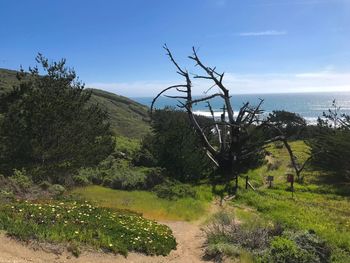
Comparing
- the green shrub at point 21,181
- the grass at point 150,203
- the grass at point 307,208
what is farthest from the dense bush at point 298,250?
the green shrub at point 21,181

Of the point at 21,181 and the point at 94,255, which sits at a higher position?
the point at 21,181

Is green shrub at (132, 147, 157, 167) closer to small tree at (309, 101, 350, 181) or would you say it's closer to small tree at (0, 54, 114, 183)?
small tree at (0, 54, 114, 183)

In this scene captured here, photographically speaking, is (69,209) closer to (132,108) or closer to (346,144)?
(346,144)

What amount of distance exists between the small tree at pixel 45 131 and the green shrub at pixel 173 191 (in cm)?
552

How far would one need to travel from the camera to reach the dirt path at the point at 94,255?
398 inches

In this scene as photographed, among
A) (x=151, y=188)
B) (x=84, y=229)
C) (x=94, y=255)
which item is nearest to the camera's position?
A: (x=94, y=255)

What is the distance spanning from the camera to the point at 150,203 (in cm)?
2030

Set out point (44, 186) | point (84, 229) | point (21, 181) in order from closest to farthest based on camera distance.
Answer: point (84, 229), point (21, 181), point (44, 186)

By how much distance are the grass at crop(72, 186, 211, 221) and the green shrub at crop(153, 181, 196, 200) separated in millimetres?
359

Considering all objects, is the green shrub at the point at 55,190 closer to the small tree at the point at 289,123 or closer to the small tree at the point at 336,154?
the small tree at the point at 336,154

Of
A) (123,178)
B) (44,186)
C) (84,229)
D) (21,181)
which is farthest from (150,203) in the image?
(84,229)

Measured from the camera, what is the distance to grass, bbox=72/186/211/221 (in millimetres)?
18933

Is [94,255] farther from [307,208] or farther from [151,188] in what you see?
[307,208]

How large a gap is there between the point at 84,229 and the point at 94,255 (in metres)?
1.34
